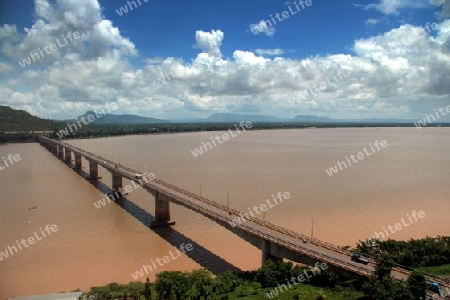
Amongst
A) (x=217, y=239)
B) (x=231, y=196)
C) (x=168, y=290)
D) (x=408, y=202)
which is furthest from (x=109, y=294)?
(x=408, y=202)

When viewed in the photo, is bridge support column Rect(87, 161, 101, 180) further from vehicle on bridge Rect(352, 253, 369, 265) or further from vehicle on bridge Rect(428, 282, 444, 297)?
vehicle on bridge Rect(428, 282, 444, 297)

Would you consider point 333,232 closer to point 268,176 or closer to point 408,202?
point 408,202

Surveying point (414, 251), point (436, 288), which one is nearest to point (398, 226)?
point (414, 251)

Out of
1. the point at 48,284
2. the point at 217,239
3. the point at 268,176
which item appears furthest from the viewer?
the point at 268,176

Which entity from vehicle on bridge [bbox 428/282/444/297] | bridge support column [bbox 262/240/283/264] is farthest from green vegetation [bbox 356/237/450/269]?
bridge support column [bbox 262/240/283/264]

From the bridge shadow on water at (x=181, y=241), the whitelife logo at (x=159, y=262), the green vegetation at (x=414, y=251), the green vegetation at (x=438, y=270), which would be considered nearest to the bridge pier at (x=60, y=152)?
the bridge shadow on water at (x=181, y=241)

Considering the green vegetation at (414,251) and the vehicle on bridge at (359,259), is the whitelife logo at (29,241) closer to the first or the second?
the vehicle on bridge at (359,259)
